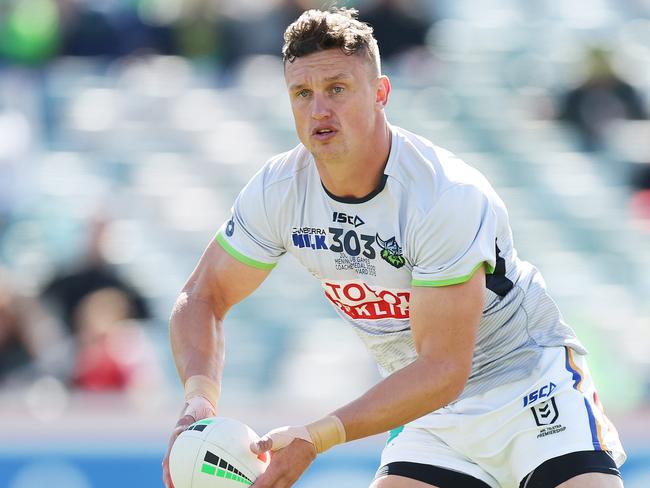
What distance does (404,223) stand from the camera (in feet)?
16.9

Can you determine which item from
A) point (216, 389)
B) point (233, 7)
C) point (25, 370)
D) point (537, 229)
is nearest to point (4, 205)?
point (25, 370)

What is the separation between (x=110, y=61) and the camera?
12836 millimetres

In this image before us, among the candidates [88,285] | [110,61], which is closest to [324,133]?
[88,285]

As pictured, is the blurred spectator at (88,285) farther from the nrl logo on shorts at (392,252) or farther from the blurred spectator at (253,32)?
the nrl logo on shorts at (392,252)

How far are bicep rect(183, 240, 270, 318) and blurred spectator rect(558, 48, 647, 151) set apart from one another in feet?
23.2

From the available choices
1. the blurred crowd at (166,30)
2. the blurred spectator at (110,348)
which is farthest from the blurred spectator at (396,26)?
the blurred spectator at (110,348)

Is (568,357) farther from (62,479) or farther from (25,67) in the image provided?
(25,67)

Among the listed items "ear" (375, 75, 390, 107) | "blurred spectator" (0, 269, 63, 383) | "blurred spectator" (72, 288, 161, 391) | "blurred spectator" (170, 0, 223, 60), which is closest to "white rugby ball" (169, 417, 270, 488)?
"ear" (375, 75, 390, 107)

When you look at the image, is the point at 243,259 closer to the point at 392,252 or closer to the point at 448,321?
the point at 392,252

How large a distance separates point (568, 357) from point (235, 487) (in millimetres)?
1645

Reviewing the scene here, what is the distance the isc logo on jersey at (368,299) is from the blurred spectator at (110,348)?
451 cm

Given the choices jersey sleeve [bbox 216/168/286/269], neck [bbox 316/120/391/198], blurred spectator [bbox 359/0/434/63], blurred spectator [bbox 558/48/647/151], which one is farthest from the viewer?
blurred spectator [bbox 359/0/434/63]

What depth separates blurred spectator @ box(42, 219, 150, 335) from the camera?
10.1 m

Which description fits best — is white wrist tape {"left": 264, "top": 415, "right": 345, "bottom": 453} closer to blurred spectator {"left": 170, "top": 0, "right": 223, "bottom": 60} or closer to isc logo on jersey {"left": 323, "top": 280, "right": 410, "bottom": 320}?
isc logo on jersey {"left": 323, "top": 280, "right": 410, "bottom": 320}
